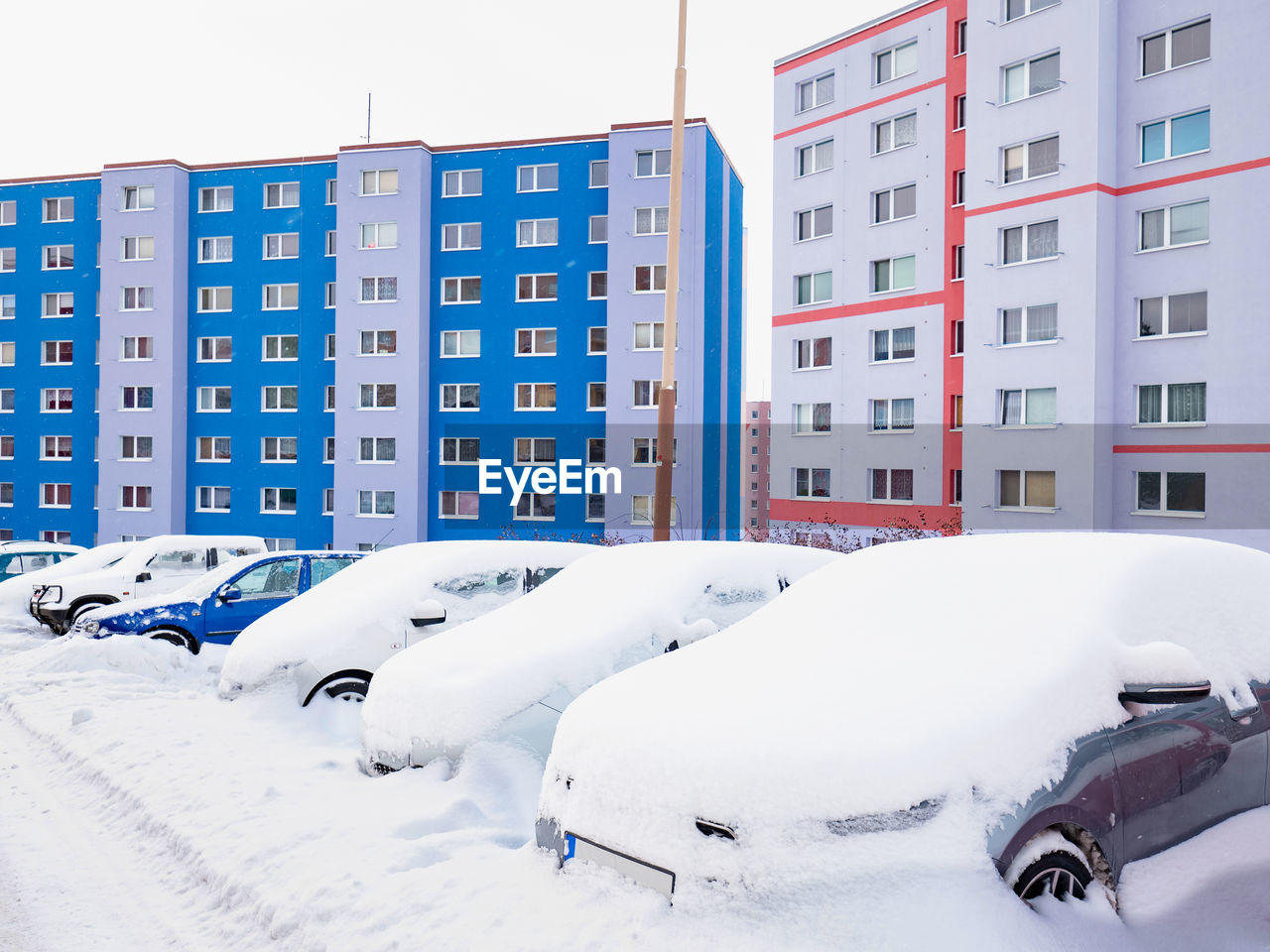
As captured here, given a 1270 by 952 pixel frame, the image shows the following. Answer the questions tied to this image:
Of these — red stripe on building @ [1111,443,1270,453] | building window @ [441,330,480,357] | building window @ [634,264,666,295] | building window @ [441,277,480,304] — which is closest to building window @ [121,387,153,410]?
building window @ [441,330,480,357]

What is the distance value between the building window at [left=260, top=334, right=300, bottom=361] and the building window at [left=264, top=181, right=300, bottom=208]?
5530 mm

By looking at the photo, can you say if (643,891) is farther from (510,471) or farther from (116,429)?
(116,429)

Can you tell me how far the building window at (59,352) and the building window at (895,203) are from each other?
3548cm

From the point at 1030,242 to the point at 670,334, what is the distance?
61.0 ft

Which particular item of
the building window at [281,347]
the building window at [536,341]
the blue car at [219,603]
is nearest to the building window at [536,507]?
the building window at [536,341]

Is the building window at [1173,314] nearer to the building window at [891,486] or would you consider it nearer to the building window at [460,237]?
the building window at [891,486]

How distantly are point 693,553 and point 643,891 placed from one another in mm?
3235

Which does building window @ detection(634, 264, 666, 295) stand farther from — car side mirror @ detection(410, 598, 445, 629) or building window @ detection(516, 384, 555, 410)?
car side mirror @ detection(410, 598, 445, 629)

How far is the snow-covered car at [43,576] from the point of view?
47.0 feet

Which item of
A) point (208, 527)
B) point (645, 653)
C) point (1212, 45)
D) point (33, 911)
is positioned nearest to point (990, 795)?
point (645, 653)

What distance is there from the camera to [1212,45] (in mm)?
23078

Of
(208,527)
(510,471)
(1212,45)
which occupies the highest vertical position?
(1212,45)

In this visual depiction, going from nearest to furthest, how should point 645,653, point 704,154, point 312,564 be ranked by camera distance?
point 645,653
point 312,564
point 704,154

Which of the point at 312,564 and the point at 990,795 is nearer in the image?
the point at 990,795
